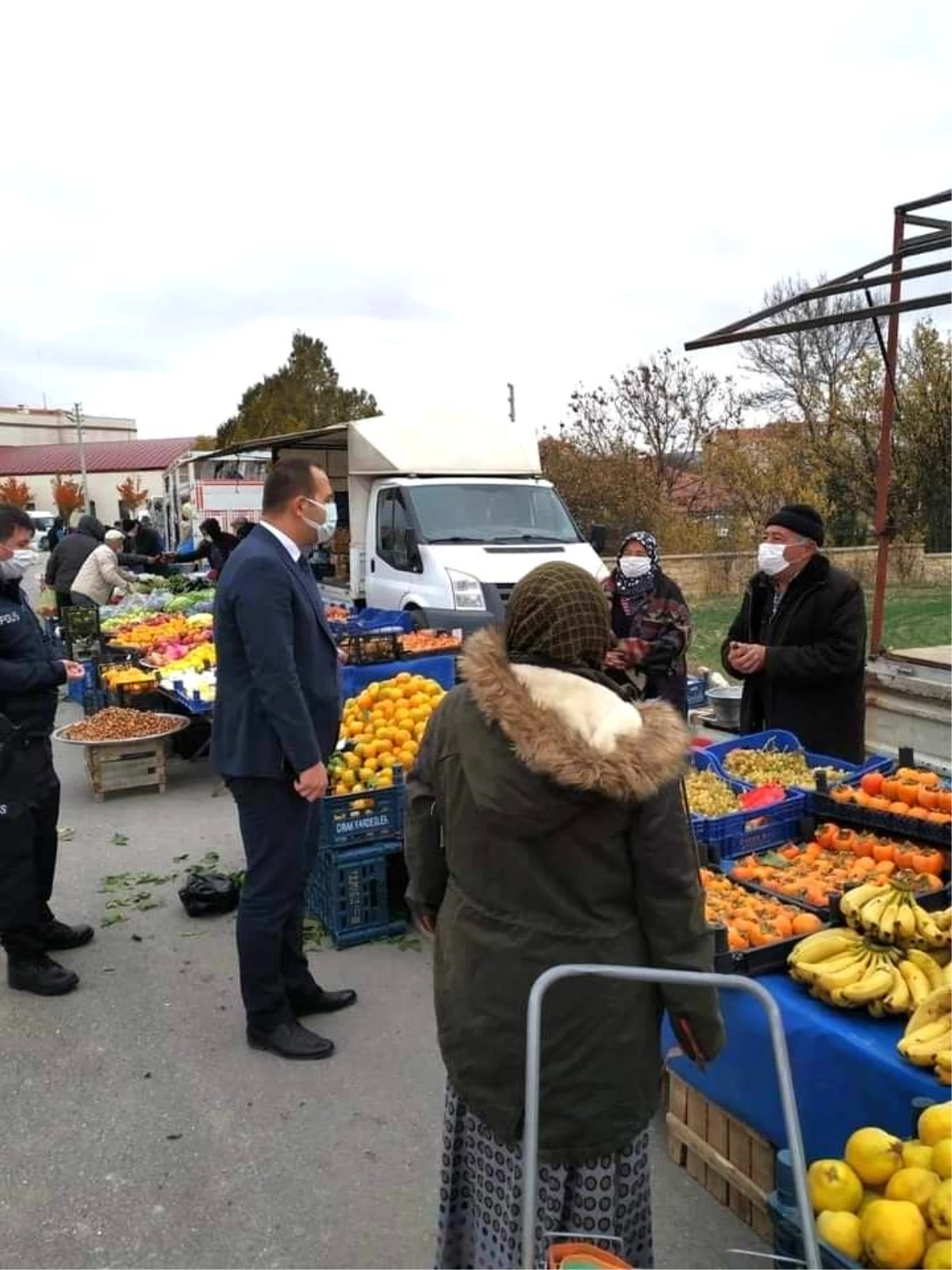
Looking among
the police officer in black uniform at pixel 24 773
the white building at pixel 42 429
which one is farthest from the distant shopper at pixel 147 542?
the white building at pixel 42 429

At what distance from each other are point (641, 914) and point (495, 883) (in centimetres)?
31

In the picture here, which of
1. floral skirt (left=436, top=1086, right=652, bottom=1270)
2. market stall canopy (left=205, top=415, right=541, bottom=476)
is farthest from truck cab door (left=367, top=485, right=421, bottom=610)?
floral skirt (left=436, top=1086, right=652, bottom=1270)

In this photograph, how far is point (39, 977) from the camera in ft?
14.2

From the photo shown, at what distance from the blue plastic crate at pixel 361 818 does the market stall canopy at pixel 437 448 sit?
645 cm

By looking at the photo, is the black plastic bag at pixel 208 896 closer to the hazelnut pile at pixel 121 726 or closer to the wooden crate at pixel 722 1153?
the hazelnut pile at pixel 121 726

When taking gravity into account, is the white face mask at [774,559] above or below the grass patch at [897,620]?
above

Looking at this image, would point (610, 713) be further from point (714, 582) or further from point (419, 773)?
point (714, 582)

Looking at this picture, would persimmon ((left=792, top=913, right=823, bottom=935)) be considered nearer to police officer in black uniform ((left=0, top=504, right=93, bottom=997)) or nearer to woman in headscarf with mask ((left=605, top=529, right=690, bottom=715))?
woman in headscarf with mask ((left=605, top=529, right=690, bottom=715))

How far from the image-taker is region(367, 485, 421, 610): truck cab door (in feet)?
33.1

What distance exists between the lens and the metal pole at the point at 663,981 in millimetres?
1579

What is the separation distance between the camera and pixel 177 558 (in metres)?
19.0

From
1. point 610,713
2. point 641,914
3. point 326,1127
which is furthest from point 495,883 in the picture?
point 326,1127

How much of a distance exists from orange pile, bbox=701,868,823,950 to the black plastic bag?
283 centimetres

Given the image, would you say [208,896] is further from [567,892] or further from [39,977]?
→ [567,892]
